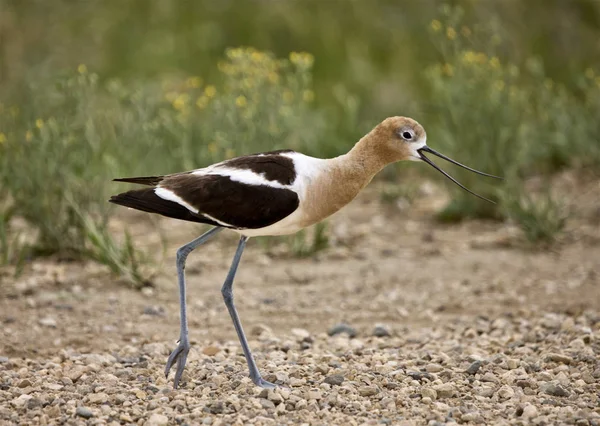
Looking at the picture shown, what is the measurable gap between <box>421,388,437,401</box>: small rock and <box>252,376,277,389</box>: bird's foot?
63 cm

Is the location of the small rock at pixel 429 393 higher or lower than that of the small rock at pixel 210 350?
higher

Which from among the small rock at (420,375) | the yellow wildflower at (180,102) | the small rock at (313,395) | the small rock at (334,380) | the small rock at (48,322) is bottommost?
the small rock at (313,395)

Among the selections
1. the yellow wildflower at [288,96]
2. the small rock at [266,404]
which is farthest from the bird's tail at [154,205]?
the yellow wildflower at [288,96]

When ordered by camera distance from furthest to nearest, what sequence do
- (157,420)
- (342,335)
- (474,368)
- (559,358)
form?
(342,335)
(559,358)
(474,368)
(157,420)

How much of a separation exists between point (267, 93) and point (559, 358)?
323cm

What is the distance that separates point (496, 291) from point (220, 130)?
94.2 inches

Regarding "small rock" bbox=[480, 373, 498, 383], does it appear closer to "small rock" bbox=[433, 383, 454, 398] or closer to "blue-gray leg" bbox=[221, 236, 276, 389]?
"small rock" bbox=[433, 383, 454, 398]

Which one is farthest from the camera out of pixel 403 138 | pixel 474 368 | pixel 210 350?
pixel 210 350

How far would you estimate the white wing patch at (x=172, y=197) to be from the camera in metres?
3.96

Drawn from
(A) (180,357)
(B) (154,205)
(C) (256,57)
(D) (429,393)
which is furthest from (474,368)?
(C) (256,57)

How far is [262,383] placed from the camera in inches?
154

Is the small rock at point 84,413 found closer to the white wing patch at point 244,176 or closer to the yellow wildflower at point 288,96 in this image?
the white wing patch at point 244,176

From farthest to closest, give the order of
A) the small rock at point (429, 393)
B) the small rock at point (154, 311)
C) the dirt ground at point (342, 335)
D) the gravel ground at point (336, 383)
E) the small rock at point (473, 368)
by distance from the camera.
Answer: the small rock at point (154, 311) < the small rock at point (473, 368) < the small rock at point (429, 393) < the dirt ground at point (342, 335) < the gravel ground at point (336, 383)

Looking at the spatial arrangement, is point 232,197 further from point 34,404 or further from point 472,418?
point 472,418
